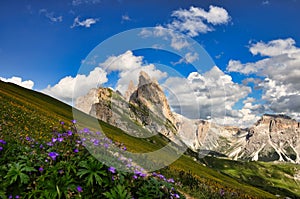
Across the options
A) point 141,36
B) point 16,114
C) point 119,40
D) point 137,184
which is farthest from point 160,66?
point 16,114

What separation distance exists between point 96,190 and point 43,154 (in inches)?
78.4

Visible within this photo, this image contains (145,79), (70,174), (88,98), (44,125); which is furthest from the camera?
(44,125)

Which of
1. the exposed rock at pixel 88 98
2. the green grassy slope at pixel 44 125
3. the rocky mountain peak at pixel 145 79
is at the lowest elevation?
the green grassy slope at pixel 44 125

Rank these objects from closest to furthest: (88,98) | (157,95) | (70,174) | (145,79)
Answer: (70,174)
(145,79)
(88,98)
(157,95)

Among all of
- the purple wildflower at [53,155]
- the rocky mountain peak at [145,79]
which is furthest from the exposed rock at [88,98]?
the purple wildflower at [53,155]

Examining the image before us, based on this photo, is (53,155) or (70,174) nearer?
(70,174)

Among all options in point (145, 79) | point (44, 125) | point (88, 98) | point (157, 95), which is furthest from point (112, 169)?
point (44, 125)

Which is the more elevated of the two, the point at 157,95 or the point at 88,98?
the point at 157,95

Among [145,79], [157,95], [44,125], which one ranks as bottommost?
[44,125]

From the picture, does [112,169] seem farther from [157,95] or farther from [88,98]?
[157,95]

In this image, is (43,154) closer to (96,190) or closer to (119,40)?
(96,190)

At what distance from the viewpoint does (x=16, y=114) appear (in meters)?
30.5

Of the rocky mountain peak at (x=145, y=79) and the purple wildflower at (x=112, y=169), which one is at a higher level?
the rocky mountain peak at (x=145, y=79)

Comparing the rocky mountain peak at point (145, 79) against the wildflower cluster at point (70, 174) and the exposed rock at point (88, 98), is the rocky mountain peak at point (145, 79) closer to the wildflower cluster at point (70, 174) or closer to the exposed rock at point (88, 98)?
the exposed rock at point (88, 98)
